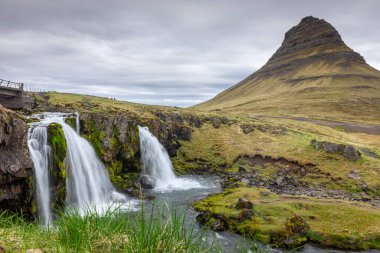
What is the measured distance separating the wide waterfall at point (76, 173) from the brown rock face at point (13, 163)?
220 centimetres

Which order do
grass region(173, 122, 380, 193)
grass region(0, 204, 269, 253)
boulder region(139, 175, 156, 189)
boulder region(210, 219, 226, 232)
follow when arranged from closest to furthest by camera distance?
1. grass region(0, 204, 269, 253)
2. boulder region(210, 219, 226, 232)
3. boulder region(139, 175, 156, 189)
4. grass region(173, 122, 380, 193)

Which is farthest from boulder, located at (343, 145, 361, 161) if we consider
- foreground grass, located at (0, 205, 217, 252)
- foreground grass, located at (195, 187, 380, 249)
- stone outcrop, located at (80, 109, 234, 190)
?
foreground grass, located at (0, 205, 217, 252)

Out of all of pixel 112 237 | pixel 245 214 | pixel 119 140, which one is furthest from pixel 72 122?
pixel 112 237

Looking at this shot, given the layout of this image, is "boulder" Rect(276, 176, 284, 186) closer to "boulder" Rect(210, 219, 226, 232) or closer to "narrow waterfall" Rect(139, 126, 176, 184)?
"narrow waterfall" Rect(139, 126, 176, 184)

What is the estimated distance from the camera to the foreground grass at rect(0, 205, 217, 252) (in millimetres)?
6047

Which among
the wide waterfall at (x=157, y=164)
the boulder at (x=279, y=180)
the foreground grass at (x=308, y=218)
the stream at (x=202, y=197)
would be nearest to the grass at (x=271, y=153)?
the boulder at (x=279, y=180)

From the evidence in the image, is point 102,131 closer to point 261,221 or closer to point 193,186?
point 193,186

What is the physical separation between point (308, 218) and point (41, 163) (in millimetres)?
24059

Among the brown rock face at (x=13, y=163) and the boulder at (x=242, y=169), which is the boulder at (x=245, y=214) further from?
the boulder at (x=242, y=169)

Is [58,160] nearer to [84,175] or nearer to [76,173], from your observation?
[76,173]

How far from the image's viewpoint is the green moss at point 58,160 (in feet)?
90.7

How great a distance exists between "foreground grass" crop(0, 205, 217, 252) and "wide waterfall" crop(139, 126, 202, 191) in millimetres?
35156

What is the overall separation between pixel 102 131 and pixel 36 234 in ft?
109

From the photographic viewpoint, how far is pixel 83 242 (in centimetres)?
634
